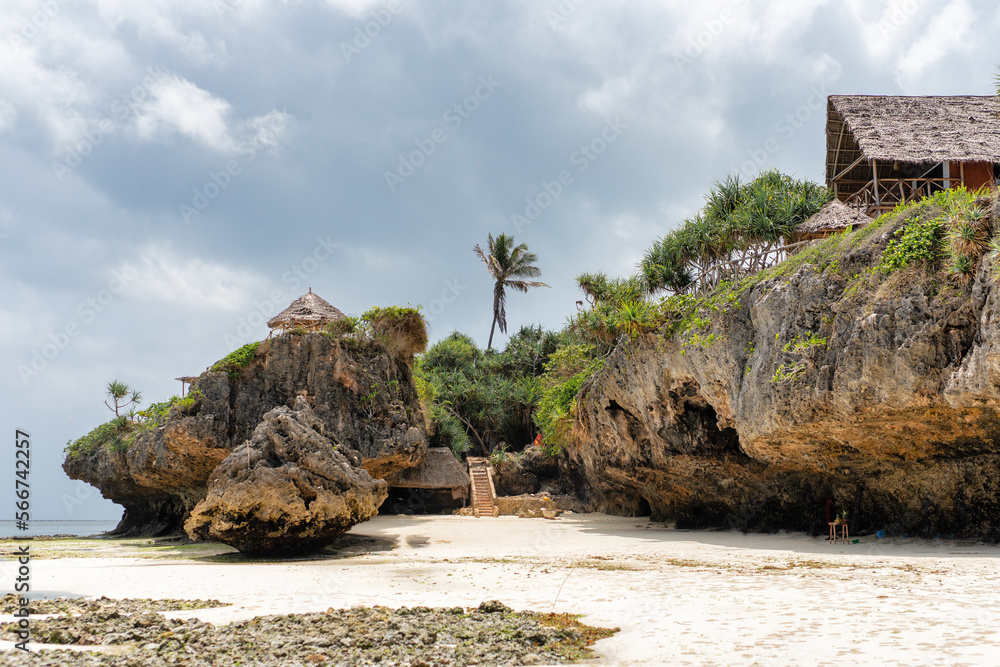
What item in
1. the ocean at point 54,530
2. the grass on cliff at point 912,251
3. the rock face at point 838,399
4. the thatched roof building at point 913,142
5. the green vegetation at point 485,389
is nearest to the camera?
the grass on cliff at point 912,251

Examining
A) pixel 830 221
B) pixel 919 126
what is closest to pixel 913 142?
pixel 919 126

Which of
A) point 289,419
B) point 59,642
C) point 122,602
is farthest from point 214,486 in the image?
point 59,642

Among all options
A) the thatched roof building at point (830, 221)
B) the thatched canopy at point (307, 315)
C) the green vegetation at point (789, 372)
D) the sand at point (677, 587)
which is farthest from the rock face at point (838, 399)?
the thatched canopy at point (307, 315)

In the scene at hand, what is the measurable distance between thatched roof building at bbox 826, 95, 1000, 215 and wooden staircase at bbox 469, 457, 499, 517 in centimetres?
1801

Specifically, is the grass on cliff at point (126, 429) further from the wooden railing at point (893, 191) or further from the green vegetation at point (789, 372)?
the wooden railing at point (893, 191)

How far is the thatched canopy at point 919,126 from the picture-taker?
21.7 metres

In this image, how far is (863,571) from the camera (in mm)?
9484

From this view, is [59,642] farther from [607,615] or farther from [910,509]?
[910,509]

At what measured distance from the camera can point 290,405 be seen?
22.7 metres

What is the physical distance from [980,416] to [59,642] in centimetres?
1379

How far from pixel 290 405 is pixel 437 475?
6.88 meters

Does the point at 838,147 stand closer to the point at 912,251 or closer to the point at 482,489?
the point at 912,251

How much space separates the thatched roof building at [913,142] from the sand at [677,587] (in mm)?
14250

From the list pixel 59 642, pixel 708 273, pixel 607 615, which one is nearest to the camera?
pixel 59 642
